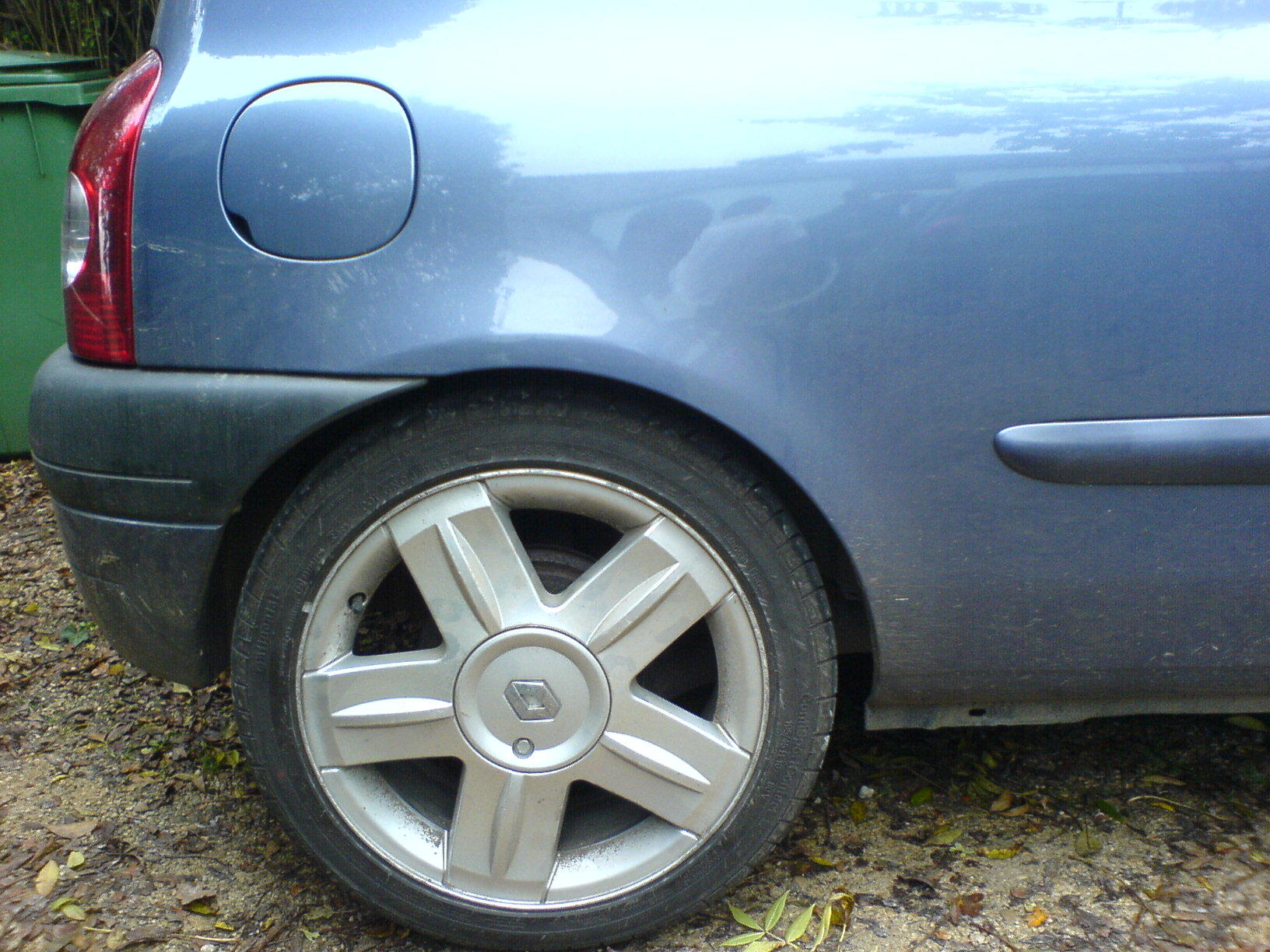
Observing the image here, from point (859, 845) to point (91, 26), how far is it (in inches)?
178

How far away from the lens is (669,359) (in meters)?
1.34

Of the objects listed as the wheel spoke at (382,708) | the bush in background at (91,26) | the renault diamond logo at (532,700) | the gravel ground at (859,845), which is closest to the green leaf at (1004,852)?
the gravel ground at (859,845)

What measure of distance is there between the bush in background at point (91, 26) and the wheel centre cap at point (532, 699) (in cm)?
387

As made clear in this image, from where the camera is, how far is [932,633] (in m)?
1.47

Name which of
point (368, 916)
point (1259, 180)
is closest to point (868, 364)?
point (1259, 180)

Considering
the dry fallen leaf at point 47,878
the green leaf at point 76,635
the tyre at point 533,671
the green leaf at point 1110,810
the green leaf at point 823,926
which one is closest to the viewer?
the tyre at point 533,671

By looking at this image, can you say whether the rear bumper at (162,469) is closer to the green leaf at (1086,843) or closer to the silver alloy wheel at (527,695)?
the silver alloy wheel at (527,695)

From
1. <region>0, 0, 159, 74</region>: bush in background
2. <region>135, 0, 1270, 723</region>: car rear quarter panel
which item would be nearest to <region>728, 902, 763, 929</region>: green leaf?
<region>135, 0, 1270, 723</region>: car rear quarter panel

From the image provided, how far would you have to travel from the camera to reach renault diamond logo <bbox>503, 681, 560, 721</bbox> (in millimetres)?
1488

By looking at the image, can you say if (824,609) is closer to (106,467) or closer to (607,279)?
(607,279)

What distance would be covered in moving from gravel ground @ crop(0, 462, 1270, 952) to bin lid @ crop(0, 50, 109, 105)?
1.96 metres

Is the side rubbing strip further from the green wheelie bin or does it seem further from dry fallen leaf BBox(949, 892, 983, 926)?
the green wheelie bin

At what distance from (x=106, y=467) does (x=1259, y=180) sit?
61.3 inches

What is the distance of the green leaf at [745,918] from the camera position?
1.69m
